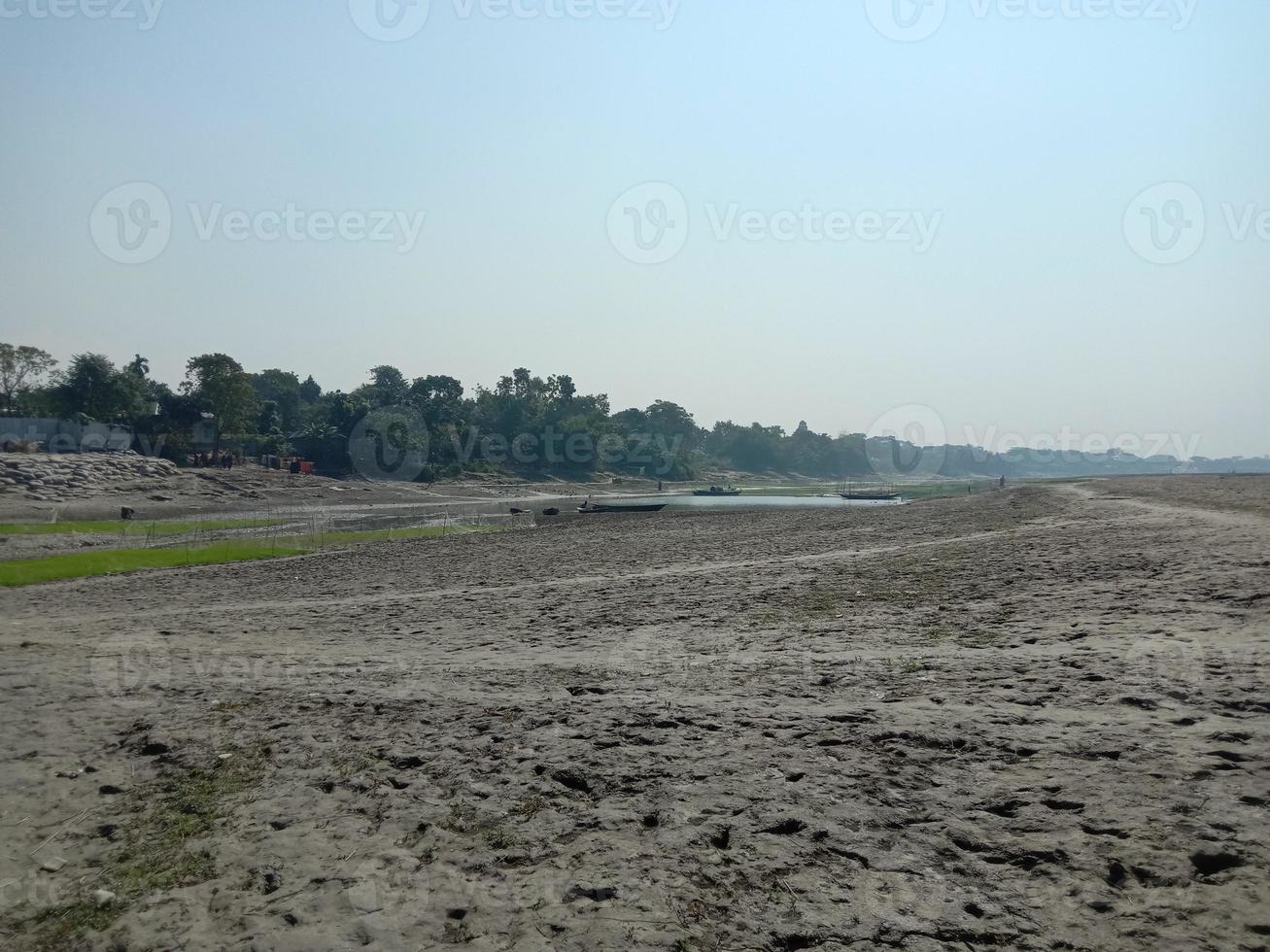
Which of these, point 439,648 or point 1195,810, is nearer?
point 1195,810

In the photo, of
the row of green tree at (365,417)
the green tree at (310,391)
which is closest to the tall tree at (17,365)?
the row of green tree at (365,417)

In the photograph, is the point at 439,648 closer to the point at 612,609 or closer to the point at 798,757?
the point at 612,609

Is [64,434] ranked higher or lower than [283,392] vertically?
lower

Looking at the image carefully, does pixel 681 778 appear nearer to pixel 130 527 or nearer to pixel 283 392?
pixel 130 527

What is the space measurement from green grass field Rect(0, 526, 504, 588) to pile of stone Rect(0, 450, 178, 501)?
88.7 ft

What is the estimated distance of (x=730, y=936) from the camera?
4.52 metres

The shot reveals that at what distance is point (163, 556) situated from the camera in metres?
29.0

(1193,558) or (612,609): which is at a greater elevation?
(1193,558)

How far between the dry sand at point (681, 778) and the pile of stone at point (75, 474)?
47.3m

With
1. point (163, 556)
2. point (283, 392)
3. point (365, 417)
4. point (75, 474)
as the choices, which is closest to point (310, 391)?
point (283, 392)

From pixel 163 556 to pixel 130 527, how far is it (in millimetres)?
15292

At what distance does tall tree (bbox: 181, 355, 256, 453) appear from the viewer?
76.5m

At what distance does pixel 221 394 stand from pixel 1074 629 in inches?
3219

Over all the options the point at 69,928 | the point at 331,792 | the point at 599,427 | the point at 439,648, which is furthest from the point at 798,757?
the point at 599,427
